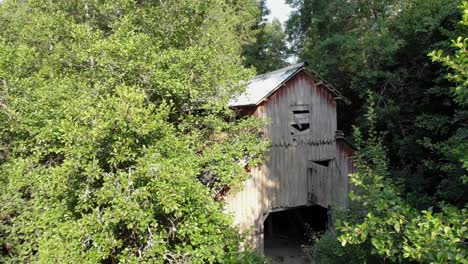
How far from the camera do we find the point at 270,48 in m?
29.9

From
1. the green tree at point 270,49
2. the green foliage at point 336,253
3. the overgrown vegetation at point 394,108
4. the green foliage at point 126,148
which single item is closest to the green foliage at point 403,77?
the overgrown vegetation at point 394,108

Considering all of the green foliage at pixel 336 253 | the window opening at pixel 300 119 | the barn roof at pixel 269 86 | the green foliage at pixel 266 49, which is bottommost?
the green foliage at pixel 336 253

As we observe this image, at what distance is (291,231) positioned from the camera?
673 inches

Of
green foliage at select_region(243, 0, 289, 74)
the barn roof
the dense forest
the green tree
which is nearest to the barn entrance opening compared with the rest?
the dense forest

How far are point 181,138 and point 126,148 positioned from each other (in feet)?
7.72

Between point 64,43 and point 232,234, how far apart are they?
1250cm

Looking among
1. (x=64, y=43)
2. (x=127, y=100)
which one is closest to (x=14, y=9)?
(x=64, y=43)

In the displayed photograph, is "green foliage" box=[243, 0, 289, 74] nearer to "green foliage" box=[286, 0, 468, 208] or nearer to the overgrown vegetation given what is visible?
the overgrown vegetation

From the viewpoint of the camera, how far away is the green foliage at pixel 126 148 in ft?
22.6

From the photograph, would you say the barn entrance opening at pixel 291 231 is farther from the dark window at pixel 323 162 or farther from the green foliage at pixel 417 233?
the green foliage at pixel 417 233

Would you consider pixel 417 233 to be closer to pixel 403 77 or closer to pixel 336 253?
pixel 336 253

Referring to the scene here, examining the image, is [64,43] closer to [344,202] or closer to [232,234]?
[232,234]

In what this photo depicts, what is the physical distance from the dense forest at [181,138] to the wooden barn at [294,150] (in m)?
0.99

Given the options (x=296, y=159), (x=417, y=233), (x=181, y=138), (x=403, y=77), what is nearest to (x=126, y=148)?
(x=181, y=138)
